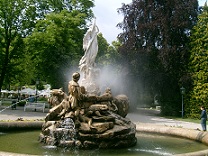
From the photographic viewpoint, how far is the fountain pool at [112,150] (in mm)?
9531

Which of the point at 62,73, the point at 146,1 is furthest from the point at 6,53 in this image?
the point at 146,1

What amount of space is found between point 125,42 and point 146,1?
5.06 m

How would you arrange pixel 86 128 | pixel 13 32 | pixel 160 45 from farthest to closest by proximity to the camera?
1. pixel 160 45
2. pixel 13 32
3. pixel 86 128

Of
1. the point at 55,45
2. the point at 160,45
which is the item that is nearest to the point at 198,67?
the point at 160,45

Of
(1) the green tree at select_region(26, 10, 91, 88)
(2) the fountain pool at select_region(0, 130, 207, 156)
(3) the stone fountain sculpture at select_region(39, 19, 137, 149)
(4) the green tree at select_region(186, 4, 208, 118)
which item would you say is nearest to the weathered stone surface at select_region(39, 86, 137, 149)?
(3) the stone fountain sculpture at select_region(39, 19, 137, 149)

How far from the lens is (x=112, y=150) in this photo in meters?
10.2

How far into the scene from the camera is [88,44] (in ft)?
60.9

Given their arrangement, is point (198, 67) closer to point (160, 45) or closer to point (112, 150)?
point (160, 45)

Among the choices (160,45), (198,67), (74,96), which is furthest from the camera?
(160,45)

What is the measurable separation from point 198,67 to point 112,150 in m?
23.2

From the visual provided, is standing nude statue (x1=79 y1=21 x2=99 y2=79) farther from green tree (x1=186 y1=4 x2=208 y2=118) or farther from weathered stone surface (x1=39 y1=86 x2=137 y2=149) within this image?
green tree (x1=186 y1=4 x2=208 y2=118)

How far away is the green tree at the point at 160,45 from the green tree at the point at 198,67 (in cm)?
98

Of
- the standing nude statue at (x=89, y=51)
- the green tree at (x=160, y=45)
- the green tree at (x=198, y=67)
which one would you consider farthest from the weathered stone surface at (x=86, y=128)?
the green tree at (x=160, y=45)

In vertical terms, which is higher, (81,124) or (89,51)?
(89,51)
